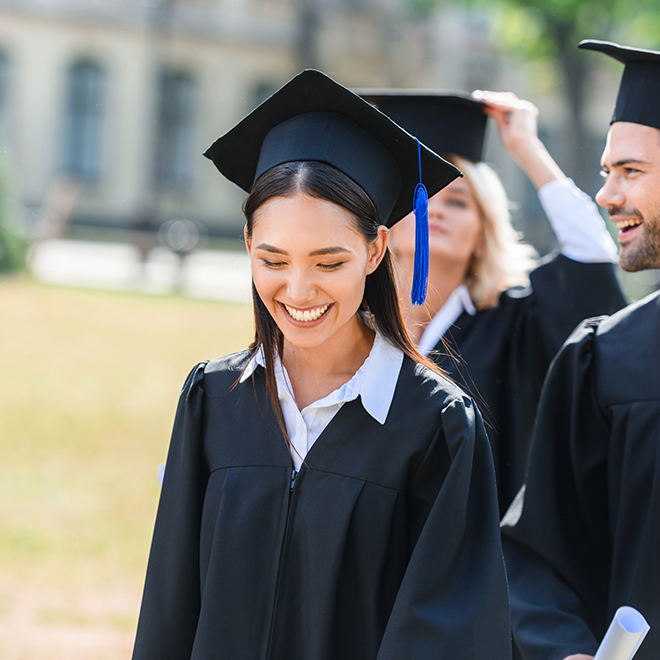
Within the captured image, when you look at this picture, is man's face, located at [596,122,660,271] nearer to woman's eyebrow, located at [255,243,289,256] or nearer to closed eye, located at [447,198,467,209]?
closed eye, located at [447,198,467,209]

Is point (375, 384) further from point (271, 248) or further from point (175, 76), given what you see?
point (175, 76)

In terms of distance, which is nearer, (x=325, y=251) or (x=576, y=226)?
(x=325, y=251)

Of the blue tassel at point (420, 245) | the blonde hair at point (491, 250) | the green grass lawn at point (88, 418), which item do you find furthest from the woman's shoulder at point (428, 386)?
the green grass lawn at point (88, 418)

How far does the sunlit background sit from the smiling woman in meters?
2.33

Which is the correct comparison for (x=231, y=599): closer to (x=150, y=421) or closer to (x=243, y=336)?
(x=150, y=421)

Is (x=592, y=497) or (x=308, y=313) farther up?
(x=308, y=313)

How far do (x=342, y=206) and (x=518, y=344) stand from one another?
4.25 ft

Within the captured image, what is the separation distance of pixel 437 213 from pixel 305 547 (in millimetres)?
1440

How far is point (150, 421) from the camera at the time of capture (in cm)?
784

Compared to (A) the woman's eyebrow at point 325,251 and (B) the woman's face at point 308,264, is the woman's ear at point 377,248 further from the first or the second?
(A) the woman's eyebrow at point 325,251

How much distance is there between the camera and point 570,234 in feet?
10.2

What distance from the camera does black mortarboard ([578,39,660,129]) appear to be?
242cm

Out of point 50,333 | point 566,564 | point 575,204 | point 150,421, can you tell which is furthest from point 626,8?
point 566,564

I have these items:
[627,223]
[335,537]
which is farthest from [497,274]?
[335,537]
